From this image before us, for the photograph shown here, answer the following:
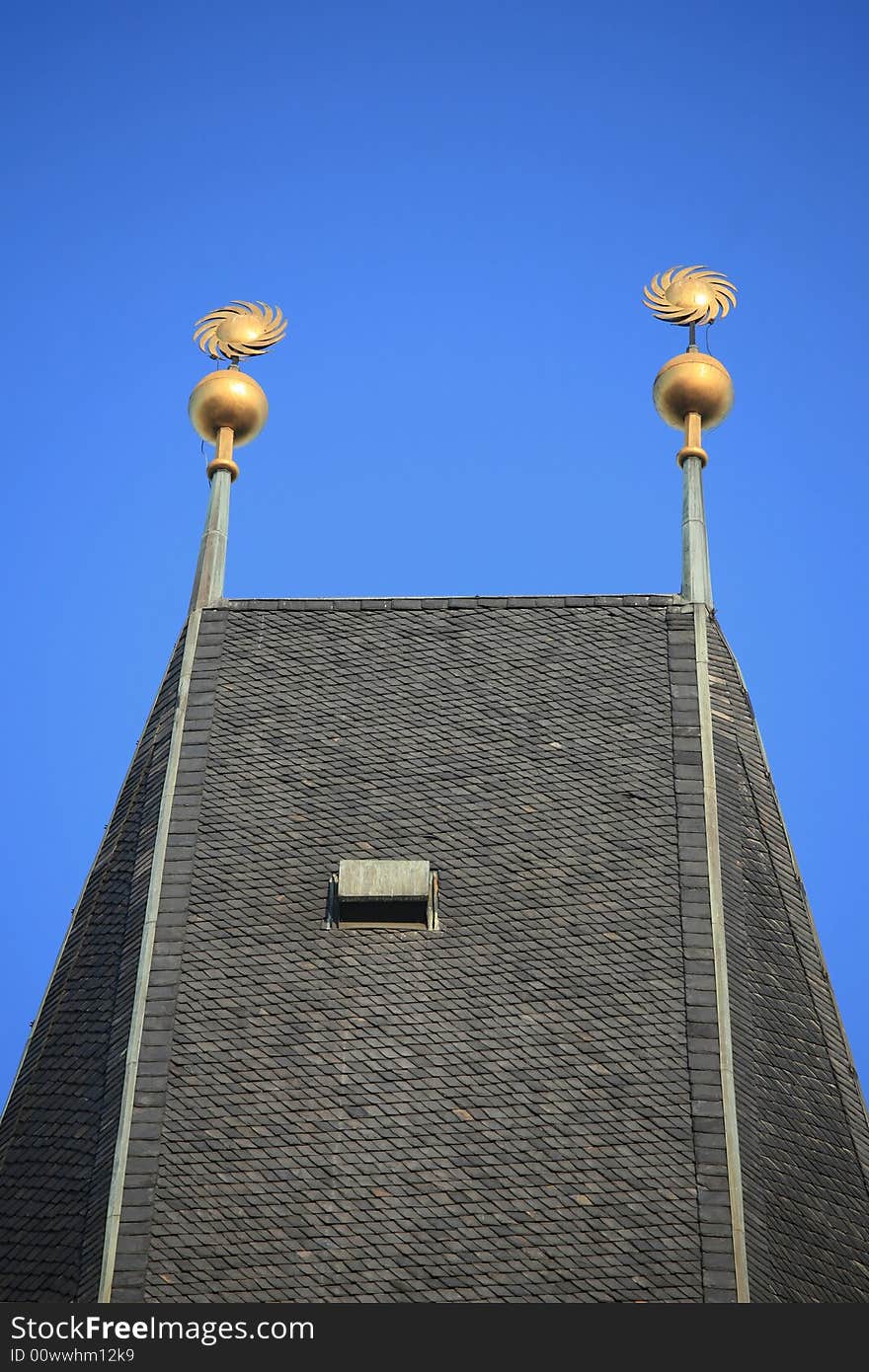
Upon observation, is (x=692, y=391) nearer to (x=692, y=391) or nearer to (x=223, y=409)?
(x=692, y=391)

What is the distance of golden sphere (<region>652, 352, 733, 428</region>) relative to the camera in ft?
128

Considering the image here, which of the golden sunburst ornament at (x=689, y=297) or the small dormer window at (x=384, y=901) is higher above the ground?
the golden sunburst ornament at (x=689, y=297)

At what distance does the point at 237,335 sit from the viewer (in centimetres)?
4009

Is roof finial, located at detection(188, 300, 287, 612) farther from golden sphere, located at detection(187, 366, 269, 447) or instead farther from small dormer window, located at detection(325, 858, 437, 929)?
small dormer window, located at detection(325, 858, 437, 929)

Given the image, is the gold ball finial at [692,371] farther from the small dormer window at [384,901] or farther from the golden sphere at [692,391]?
the small dormer window at [384,901]

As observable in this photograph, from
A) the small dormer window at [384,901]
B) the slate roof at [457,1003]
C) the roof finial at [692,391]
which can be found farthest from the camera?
the roof finial at [692,391]

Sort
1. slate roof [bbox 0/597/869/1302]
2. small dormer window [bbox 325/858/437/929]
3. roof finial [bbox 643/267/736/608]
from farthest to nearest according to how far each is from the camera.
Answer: roof finial [bbox 643/267/736/608], small dormer window [bbox 325/858/437/929], slate roof [bbox 0/597/869/1302]

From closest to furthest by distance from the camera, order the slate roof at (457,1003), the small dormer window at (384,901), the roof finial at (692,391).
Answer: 1. the slate roof at (457,1003)
2. the small dormer window at (384,901)
3. the roof finial at (692,391)

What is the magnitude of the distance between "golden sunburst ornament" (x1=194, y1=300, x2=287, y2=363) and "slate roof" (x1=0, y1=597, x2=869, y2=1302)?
12.6 ft

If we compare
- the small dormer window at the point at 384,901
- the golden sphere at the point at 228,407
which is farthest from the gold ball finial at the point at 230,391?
the small dormer window at the point at 384,901

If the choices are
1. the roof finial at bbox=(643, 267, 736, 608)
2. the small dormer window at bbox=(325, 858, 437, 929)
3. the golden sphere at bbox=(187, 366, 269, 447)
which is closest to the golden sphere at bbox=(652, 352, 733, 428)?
the roof finial at bbox=(643, 267, 736, 608)

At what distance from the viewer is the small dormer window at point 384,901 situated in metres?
34.1

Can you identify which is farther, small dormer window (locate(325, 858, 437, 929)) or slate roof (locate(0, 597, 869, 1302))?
small dormer window (locate(325, 858, 437, 929))

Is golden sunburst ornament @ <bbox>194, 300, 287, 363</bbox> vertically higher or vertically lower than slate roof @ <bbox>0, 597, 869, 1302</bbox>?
higher
